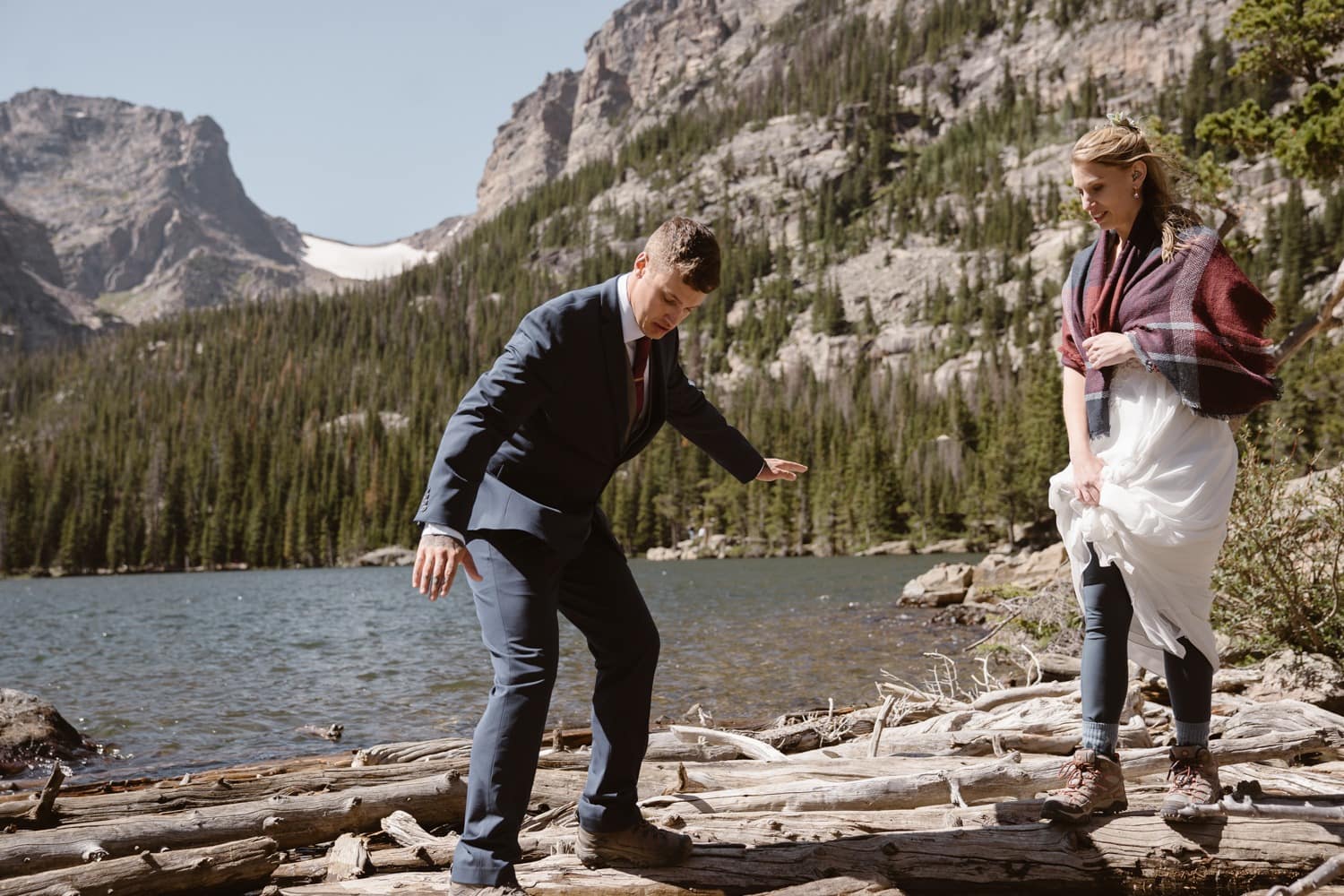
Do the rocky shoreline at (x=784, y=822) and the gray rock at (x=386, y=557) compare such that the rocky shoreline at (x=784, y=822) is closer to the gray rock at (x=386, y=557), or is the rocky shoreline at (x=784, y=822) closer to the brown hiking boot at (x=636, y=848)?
the brown hiking boot at (x=636, y=848)

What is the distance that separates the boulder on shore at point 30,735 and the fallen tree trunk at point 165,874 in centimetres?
733

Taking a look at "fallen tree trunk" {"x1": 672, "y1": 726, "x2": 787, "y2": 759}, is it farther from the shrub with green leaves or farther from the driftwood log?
the shrub with green leaves

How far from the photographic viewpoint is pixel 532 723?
3.11 m

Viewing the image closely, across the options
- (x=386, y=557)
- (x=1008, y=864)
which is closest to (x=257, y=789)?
(x=1008, y=864)

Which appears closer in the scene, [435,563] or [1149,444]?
[435,563]

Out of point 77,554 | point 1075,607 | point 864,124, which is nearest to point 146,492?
point 77,554

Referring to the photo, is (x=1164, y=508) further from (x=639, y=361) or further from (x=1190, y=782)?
(x=639, y=361)

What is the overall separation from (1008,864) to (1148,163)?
263 cm

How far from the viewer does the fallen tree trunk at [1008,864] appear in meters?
3.19

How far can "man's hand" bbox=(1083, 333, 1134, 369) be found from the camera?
326 centimetres

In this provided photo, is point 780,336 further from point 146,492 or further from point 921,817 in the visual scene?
point 921,817

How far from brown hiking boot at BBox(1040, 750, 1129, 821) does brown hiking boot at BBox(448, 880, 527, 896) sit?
1912 mm

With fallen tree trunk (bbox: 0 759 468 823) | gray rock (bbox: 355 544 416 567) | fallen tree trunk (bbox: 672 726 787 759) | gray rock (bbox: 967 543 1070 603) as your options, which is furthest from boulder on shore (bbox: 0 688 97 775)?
gray rock (bbox: 355 544 416 567)

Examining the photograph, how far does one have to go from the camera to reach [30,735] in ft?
31.8
